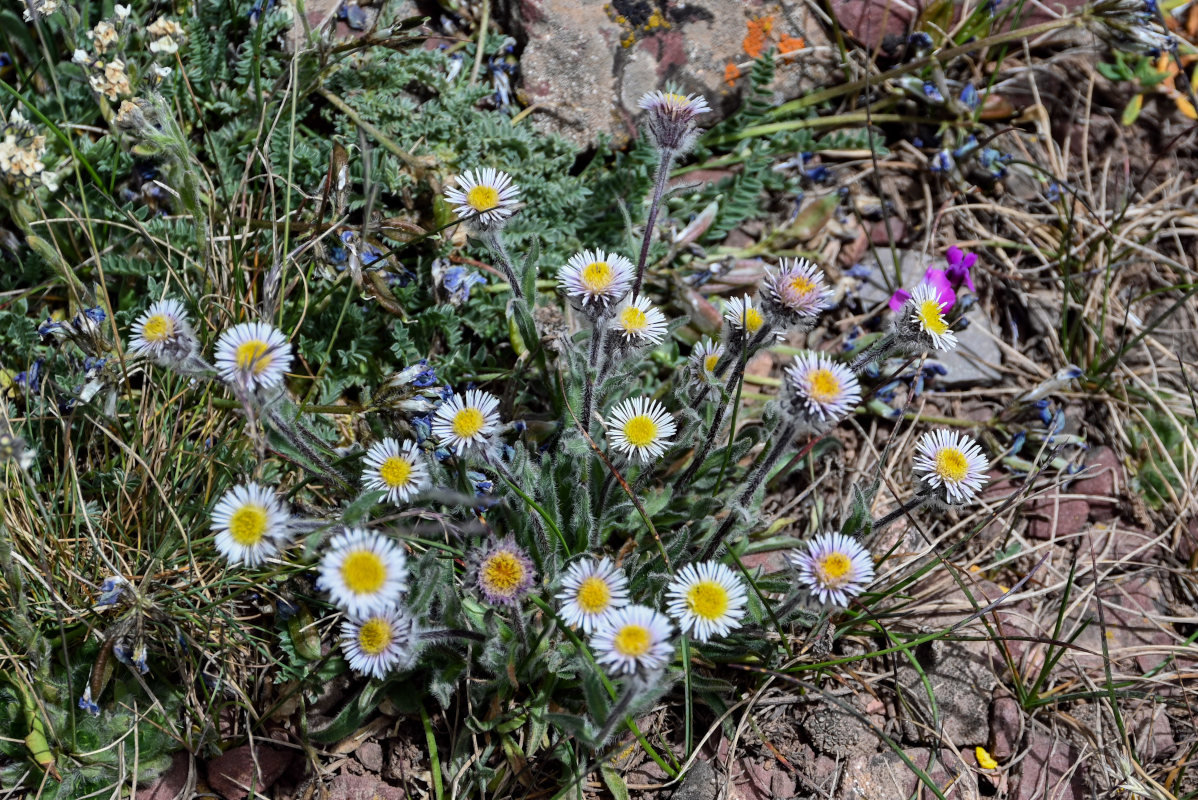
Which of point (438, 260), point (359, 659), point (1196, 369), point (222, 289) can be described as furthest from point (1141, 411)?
point (222, 289)

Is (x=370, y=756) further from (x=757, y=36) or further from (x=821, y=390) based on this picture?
(x=757, y=36)

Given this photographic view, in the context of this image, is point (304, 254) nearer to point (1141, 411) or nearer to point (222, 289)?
point (222, 289)

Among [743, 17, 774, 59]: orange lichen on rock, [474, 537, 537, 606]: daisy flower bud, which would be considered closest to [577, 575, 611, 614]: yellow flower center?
[474, 537, 537, 606]: daisy flower bud

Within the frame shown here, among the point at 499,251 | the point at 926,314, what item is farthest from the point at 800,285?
the point at 499,251

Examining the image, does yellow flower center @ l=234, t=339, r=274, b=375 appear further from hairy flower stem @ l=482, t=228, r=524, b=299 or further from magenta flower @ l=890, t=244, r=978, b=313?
magenta flower @ l=890, t=244, r=978, b=313

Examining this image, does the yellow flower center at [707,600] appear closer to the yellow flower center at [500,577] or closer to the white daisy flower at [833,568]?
the white daisy flower at [833,568]

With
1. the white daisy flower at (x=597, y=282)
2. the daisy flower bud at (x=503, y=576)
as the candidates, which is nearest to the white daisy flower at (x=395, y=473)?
the daisy flower bud at (x=503, y=576)
